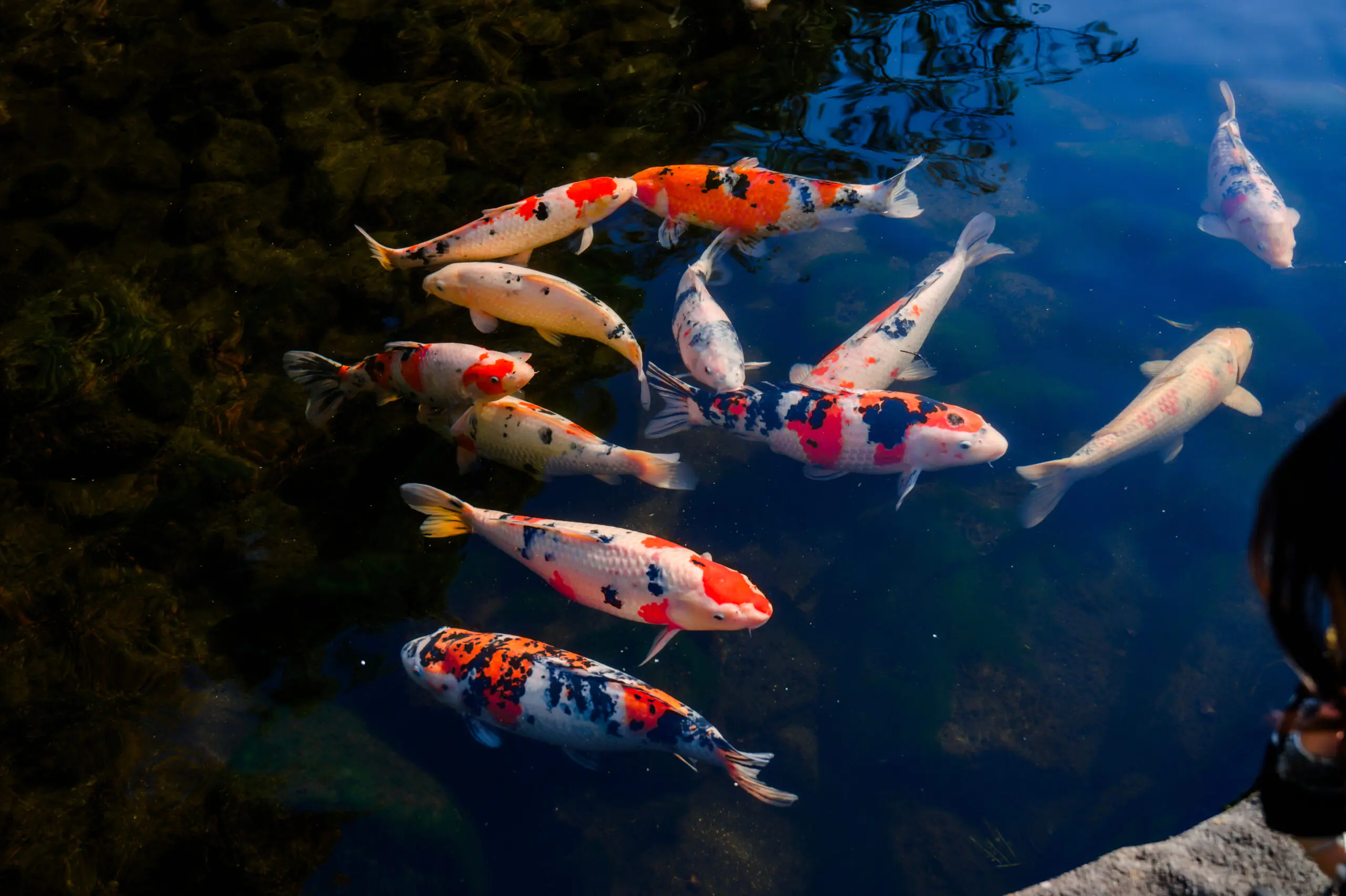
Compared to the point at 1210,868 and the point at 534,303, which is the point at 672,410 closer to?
the point at 534,303

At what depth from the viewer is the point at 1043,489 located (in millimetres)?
3764

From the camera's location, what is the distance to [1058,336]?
14.7 feet

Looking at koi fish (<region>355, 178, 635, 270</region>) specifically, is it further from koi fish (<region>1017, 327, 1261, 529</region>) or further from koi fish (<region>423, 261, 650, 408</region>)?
koi fish (<region>1017, 327, 1261, 529</region>)

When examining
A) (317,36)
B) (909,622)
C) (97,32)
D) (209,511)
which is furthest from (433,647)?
(97,32)

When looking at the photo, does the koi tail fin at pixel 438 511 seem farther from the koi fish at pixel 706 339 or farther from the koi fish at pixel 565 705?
the koi fish at pixel 706 339

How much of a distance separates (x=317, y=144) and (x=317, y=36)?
59.6 inches

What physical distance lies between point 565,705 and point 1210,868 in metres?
2.19

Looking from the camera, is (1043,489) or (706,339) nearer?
(1043,489)

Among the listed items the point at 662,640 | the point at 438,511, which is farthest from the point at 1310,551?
the point at 438,511

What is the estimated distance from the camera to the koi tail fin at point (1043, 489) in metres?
3.74

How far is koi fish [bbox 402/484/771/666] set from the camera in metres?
3.13

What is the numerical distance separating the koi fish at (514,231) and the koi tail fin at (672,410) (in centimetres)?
118

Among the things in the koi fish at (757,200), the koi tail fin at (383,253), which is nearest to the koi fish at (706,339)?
the koi fish at (757,200)

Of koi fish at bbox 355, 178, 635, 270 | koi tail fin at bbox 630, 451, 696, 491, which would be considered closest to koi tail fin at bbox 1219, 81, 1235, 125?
koi fish at bbox 355, 178, 635, 270
